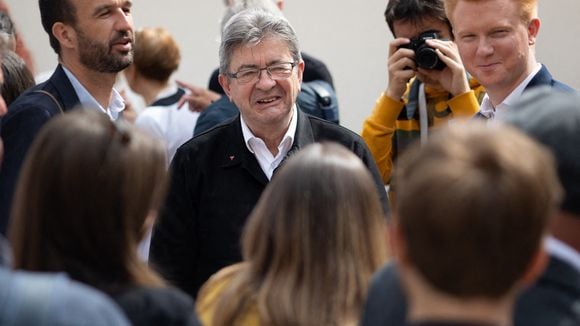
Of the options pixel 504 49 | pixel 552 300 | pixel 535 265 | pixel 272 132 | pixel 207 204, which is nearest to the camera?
pixel 535 265

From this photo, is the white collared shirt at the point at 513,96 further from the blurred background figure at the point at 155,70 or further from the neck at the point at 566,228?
the blurred background figure at the point at 155,70

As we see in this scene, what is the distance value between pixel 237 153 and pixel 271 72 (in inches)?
12.7

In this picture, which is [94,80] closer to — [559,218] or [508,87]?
[508,87]

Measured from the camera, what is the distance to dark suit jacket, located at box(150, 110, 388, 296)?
12.1 ft

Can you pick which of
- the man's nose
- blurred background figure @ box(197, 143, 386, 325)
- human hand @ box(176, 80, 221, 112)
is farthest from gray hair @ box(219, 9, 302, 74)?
blurred background figure @ box(197, 143, 386, 325)

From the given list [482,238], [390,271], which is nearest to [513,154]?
[482,238]

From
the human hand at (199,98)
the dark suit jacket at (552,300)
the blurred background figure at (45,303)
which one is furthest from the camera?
the human hand at (199,98)

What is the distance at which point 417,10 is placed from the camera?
14.3 ft

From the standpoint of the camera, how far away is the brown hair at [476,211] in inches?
63.8

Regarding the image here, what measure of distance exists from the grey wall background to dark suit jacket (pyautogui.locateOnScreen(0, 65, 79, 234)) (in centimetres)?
282

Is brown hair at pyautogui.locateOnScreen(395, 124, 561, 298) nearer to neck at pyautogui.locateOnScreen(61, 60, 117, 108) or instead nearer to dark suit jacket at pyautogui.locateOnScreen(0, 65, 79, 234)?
dark suit jacket at pyautogui.locateOnScreen(0, 65, 79, 234)

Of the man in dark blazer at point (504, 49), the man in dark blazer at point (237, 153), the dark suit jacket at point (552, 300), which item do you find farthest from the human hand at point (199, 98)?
the dark suit jacket at point (552, 300)

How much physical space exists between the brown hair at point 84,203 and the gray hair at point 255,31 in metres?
1.72

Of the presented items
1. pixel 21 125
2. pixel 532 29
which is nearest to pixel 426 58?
pixel 532 29
